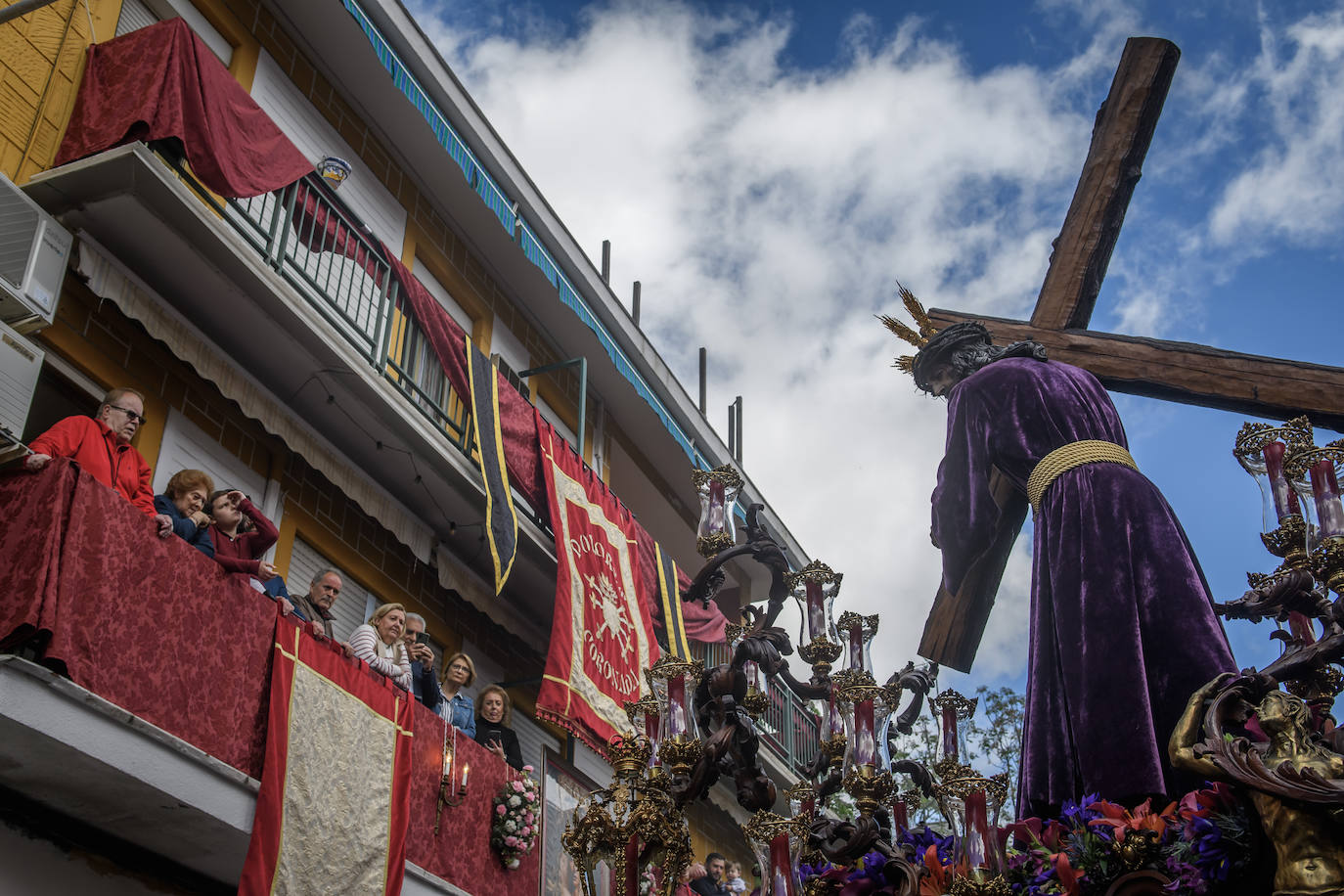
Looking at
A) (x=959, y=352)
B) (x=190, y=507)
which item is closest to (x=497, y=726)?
(x=190, y=507)

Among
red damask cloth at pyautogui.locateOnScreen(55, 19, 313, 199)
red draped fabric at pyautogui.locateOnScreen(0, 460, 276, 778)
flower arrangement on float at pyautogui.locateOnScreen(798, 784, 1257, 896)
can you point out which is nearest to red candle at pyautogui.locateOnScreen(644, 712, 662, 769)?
flower arrangement on float at pyautogui.locateOnScreen(798, 784, 1257, 896)

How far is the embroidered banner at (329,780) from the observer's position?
8102 millimetres

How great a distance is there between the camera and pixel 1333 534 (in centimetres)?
497

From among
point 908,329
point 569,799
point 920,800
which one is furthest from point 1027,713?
point 569,799

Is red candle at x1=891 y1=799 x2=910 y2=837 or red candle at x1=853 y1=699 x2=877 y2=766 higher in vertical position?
red candle at x1=853 y1=699 x2=877 y2=766

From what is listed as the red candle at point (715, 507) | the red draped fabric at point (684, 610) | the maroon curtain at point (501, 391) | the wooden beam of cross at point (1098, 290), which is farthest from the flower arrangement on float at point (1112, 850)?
the red draped fabric at point (684, 610)

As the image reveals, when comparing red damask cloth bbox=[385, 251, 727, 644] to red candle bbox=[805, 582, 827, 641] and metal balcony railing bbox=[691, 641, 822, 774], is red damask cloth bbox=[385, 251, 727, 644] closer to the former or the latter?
metal balcony railing bbox=[691, 641, 822, 774]

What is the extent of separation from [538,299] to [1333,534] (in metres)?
12.0

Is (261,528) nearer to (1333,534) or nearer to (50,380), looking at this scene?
(50,380)

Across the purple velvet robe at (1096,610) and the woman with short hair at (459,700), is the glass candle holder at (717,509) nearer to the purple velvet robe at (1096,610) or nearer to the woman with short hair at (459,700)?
the purple velvet robe at (1096,610)

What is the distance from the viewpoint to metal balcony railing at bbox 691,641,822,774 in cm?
1670

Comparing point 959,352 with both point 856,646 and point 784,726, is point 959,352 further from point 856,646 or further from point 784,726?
point 784,726

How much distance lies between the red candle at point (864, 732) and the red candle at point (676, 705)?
0.70 meters

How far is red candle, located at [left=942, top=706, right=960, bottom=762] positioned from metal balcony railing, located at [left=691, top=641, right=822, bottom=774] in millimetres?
10299
